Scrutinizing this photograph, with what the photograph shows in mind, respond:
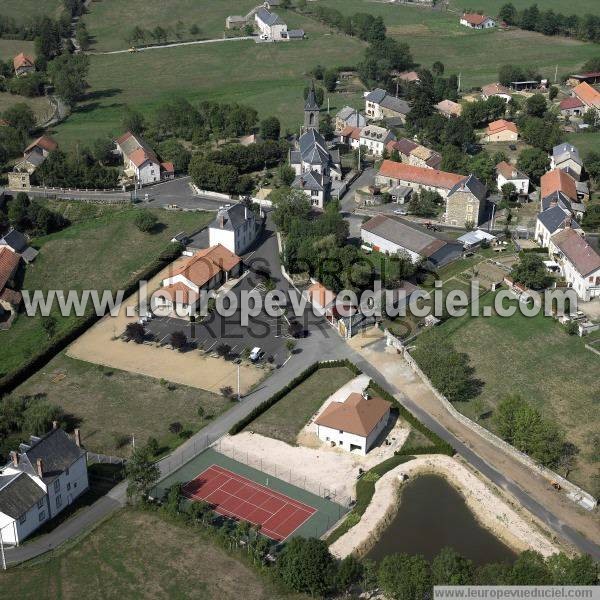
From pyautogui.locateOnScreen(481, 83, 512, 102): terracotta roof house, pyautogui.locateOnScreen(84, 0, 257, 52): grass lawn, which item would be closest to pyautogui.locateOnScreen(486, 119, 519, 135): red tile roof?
pyautogui.locateOnScreen(481, 83, 512, 102): terracotta roof house

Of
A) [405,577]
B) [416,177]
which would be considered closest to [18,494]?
[405,577]

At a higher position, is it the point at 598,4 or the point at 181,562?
the point at 598,4

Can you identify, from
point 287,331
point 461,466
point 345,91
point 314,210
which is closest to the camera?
point 461,466

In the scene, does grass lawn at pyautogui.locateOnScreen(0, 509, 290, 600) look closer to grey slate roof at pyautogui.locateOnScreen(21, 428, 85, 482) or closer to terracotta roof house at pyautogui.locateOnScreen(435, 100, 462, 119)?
grey slate roof at pyautogui.locateOnScreen(21, 428, 85, 482)

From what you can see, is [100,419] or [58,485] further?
[100,419]

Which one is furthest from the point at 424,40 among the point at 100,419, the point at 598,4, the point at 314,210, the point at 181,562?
the point at 181,562

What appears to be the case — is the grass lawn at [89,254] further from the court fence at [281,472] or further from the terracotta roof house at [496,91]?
the terracotta roof house at [496,91]

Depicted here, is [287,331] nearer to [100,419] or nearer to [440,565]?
[100,419]
